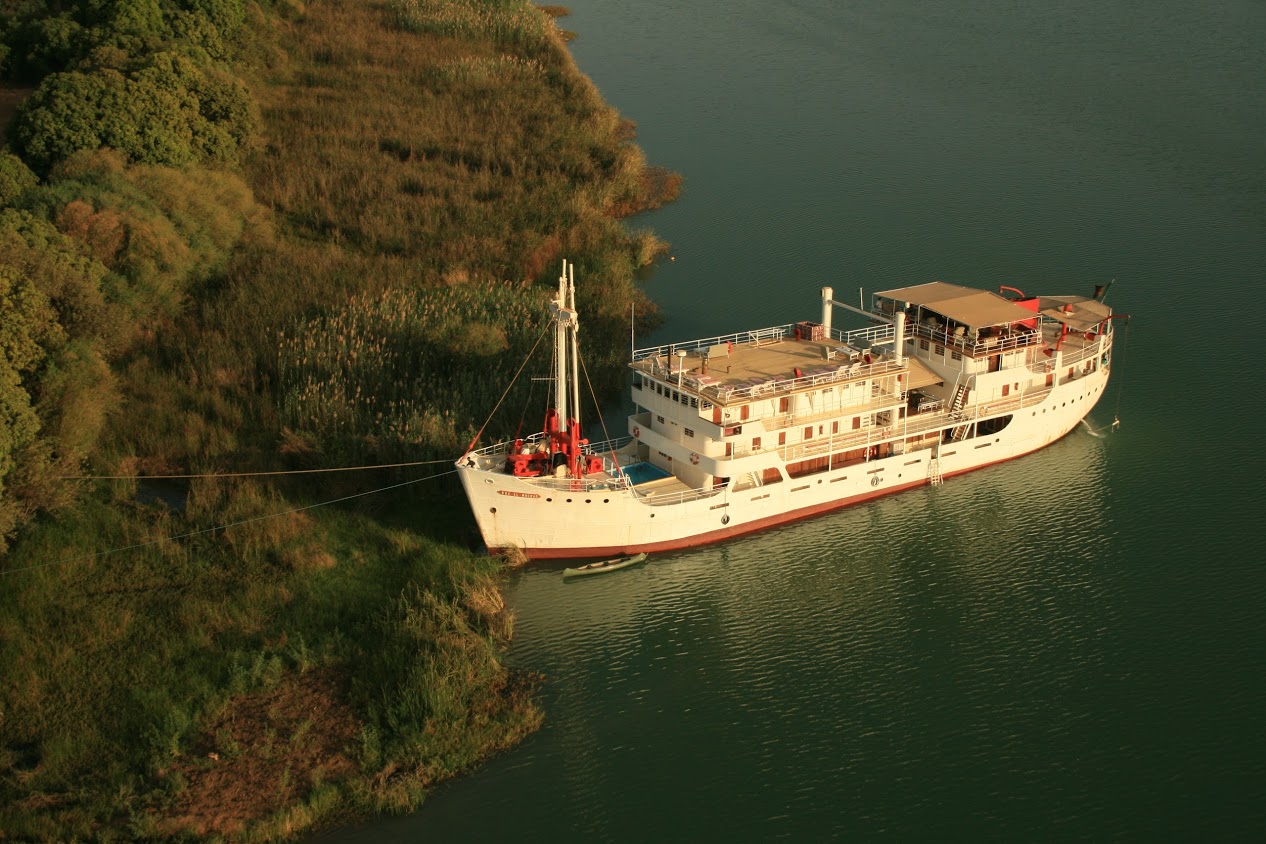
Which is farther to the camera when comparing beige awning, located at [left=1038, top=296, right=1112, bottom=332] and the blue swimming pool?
beige awning, located at [left=1038, top=296, right=1112, bottom=332]

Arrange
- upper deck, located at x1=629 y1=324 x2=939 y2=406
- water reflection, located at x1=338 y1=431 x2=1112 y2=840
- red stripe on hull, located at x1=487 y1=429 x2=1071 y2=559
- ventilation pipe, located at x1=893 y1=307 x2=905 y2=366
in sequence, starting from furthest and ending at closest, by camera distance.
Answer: ventilation pipe, located at x1=893 y1=307 x2=905 y2=366
upper deck, located at x1=629 y1=324 x2=939 y2=406
red stripe on hull, located at x1=487 y1=429 x2=1071 y2=559
water reflection, located at x1=338 y1=431 x2=1112 y2=840

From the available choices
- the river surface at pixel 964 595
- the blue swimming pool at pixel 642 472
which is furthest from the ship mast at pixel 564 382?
A: the river surface at pixel 964 595

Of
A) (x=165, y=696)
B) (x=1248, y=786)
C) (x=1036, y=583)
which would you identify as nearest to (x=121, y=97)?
(x=165, y=696)

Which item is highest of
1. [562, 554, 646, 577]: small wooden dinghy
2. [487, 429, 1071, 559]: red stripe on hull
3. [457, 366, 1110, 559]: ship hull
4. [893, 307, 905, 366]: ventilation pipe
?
[893, 307, 905, 366]: ventilation pipe

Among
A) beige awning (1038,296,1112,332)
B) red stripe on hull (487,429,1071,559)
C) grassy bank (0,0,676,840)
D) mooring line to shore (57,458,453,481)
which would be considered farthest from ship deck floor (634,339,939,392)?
mooring line to shore (57,458,453,481)

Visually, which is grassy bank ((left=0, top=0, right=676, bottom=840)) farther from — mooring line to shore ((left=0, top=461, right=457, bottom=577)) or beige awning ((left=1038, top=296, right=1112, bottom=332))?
beige awning ((left=1038, top=296, right=1112, bottom=332))

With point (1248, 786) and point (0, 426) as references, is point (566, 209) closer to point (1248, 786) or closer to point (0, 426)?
point (0, 426)

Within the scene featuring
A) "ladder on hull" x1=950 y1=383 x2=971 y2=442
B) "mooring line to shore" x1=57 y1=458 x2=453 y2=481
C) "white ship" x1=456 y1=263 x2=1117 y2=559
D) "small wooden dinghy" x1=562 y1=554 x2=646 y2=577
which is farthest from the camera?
"ladder on hull" x1=950 y1=383 x2=971 y2=442
